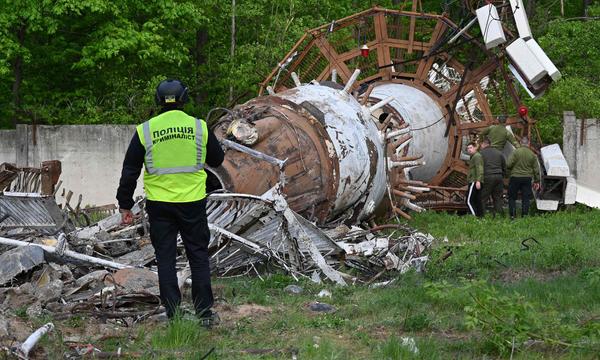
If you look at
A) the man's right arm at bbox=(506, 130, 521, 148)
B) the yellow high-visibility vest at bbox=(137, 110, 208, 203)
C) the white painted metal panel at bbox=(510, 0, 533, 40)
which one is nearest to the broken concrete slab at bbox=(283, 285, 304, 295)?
the yellow high-visibility vest at bbox=(137, 110, 208, 203)

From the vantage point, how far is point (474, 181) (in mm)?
17438

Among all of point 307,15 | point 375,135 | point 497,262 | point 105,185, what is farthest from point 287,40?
point 497,262

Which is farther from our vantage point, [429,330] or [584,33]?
[584,33]

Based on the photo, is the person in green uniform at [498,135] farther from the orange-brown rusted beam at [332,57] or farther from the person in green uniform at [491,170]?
the orange-brown rusted beam at [332,57]

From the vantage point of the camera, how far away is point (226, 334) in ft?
23.6

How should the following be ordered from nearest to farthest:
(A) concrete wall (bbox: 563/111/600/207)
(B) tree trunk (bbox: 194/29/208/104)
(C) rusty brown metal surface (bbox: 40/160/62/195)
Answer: (C) rusty brown metal surface (bbox: 40/160/62/195) → (A) concrete wall (bbox: 563/111/600/207) → (B) tree trunk (bbox: 194/29/208/104)

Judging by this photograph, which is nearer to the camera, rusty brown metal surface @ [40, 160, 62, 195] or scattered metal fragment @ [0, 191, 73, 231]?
scattered metal fragment @ [0, 191, 73, 231]

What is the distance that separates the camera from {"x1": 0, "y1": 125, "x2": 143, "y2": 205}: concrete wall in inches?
791

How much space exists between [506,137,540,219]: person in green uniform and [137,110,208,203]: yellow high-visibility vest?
1093 cm

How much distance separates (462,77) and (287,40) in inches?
260

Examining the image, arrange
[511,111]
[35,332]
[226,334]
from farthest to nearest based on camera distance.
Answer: [511,111]
[226,334]
[35,332]

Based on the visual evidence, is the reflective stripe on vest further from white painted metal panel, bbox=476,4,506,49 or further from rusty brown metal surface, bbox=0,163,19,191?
white painted metal panel, bbox=476,4,506,49

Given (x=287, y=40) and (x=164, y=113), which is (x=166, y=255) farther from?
(x=287, y=40)

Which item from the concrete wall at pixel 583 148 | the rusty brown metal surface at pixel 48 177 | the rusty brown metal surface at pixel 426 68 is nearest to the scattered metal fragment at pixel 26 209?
the rusty brown metal surface at pixel 48 177
